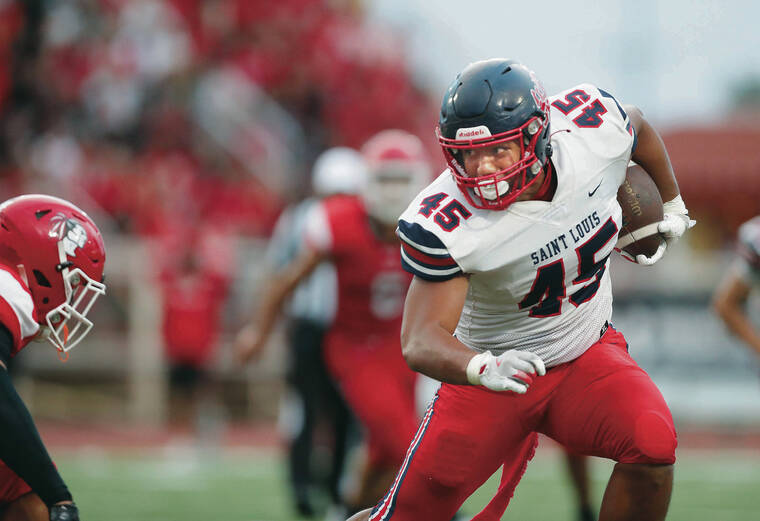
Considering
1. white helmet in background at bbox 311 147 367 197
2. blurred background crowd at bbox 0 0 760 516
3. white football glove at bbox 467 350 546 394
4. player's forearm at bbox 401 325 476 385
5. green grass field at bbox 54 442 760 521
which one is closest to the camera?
white football glove at bbox 467 350 546 394

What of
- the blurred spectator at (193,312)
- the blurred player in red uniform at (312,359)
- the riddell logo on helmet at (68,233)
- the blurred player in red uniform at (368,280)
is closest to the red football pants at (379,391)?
the blurred player in red uniform at (368,280)

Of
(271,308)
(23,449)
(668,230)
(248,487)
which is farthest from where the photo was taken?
(248,487)

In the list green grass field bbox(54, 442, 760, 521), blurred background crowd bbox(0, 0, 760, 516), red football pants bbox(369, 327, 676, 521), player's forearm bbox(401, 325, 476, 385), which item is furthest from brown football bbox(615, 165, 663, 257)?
blurred background crowd bbox(0, 0, 760, 516)

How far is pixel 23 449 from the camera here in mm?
2816

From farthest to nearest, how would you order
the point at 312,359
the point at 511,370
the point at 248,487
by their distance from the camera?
the point at 248,487, the point at 312,359, the point at 511,370

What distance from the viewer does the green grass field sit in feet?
19.6

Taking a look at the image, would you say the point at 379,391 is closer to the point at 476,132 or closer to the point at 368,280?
the point at 368,280

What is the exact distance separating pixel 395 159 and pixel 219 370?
690 centimetres

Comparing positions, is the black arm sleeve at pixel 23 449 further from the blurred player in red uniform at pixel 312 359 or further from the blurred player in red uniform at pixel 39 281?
the blurred player in red uniform at pixel 312 359

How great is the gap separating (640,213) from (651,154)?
247mm

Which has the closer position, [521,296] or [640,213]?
[521,296]

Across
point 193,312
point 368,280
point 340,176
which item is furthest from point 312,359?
point 193,312

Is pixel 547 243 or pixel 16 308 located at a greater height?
pixel 16 308

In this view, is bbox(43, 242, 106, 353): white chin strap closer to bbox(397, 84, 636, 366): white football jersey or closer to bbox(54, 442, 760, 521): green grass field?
bbox(397, 84, 636, 366): white football jersey
